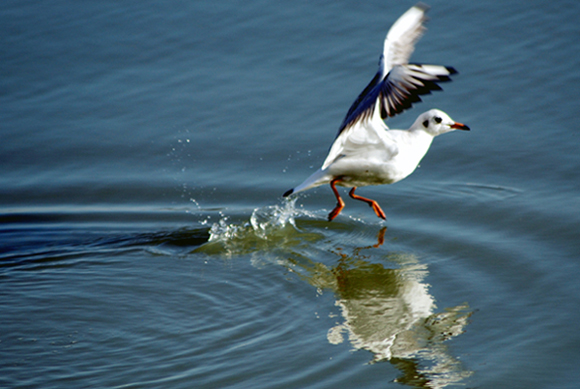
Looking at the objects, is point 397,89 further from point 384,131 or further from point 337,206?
point 337,206

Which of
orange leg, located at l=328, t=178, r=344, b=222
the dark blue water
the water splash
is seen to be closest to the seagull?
orange leg, located at l=328, t=178, r=344, b=222

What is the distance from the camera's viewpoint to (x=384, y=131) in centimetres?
599

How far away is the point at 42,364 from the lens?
455 cm

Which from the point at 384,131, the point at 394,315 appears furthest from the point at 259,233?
the point at 394,315

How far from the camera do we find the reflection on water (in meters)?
4.43

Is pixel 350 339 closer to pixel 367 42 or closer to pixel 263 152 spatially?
pixel 263 152

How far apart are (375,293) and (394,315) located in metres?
0.43

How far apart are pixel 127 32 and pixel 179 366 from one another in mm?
7105

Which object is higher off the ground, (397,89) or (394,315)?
(397,89)

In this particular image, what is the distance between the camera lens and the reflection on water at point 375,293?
4434mm

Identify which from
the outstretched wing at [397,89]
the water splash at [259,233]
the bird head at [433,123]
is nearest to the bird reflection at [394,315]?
the water splash at [259,233]

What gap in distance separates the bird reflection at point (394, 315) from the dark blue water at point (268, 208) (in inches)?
0.7

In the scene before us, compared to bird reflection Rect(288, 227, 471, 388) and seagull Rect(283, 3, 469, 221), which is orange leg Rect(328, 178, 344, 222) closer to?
seagull Rect(283, 3, 469, 221)

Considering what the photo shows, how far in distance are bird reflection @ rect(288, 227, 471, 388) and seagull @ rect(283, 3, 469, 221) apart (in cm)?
64
